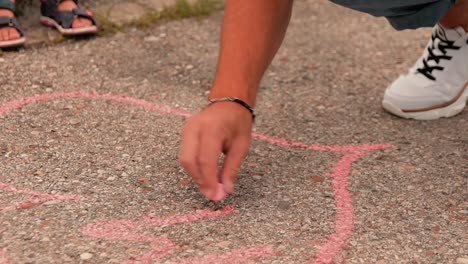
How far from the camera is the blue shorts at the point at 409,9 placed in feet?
5.71

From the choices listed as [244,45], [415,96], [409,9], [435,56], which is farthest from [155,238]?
[435,56]

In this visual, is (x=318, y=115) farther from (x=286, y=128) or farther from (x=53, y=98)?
(x=53, y=98)

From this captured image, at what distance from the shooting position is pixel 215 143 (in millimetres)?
1384

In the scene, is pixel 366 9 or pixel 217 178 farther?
pixel 366 9

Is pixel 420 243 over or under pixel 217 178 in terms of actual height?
under

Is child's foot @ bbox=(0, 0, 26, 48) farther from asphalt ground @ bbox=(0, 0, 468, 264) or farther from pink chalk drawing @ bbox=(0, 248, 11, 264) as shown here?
pink chalk drawing @ bbox=(0, 248, 11, 264)

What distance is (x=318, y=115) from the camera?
2117 millimetres

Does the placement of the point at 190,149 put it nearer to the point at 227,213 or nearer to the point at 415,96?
the point at 227,213

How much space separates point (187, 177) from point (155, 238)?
Result: 0.85 ft

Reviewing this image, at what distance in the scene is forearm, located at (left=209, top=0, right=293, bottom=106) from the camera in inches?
57.9

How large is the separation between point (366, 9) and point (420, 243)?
59cm

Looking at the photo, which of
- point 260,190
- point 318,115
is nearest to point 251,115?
point 260,190

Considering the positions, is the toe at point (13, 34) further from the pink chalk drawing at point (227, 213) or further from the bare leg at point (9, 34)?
the pink chalk drawing at point (227, 213)

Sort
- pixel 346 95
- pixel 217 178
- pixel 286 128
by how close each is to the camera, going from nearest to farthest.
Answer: pixel 217 178 < pixel 286 128 < pixel 346 95
